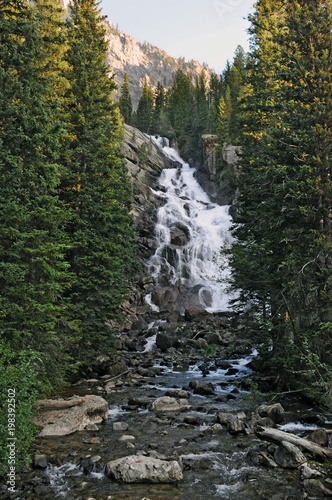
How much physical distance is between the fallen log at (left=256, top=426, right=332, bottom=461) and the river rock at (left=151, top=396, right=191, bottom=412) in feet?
12.3

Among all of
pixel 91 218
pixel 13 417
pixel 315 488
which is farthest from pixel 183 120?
pixel 315 488

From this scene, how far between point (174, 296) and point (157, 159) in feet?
130

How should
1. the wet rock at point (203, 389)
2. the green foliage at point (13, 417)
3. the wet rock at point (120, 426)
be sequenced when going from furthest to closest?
the wet rock at point (203, 389) < the wet rock at point (120, 426) < the green foliage at point (13, 417)

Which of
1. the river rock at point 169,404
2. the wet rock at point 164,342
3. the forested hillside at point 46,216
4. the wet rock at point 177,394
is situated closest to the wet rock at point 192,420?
the river rock at point 169,404

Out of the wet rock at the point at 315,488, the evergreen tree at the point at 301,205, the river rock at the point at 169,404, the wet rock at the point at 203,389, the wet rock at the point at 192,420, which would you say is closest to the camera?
the wet rock at the point at 315,488

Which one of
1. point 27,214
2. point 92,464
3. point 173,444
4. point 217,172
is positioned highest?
point 217,172

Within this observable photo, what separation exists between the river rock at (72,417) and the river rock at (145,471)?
9.76 feet

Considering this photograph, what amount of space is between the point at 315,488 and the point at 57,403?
26.2 ft

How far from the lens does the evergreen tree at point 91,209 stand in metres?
16.5

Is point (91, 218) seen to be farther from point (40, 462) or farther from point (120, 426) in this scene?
point (40, 462)

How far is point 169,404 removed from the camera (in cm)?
1279

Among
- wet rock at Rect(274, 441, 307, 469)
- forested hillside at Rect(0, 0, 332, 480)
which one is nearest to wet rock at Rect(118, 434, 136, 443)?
forested hillside at Rect(0, 0, 332, 480)

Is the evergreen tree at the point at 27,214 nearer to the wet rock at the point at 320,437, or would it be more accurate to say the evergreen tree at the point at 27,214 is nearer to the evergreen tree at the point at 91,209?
the evergreen tree at the point at 91,209

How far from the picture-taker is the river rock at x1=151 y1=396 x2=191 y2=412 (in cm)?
1248
